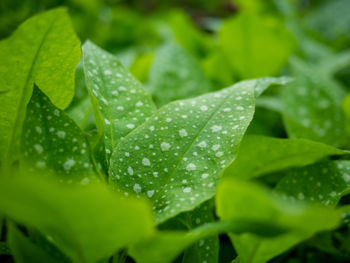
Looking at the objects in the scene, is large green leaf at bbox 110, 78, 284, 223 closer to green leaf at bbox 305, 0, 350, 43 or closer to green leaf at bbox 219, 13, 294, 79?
green leaf at bbox 219, 13, 294, 79

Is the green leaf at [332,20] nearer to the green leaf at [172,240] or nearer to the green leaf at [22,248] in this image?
the green leaf at [172,240]

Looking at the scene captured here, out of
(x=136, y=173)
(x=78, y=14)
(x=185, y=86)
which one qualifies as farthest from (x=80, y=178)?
(x=78, y=14)

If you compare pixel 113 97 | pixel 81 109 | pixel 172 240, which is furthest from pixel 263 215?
pixel 81 109

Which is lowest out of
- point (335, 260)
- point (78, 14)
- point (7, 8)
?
point (335, 260)

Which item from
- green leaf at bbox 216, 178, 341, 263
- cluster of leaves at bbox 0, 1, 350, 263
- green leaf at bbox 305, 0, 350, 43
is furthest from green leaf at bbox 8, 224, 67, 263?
green leaf at bbox 305, 0, 350, 43

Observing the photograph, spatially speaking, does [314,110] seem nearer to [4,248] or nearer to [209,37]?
[4,248]

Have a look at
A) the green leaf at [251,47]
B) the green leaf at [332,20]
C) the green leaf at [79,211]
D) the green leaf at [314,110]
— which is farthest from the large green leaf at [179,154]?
the green leaf at [332,20]

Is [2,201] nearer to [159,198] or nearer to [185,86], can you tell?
[159,198]
